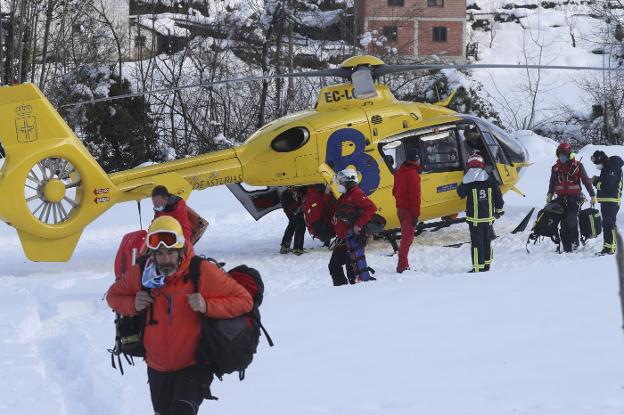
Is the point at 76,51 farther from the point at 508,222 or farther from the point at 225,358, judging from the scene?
the point at 225,358

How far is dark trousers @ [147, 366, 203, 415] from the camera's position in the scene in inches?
188

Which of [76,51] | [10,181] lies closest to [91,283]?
[10,181]

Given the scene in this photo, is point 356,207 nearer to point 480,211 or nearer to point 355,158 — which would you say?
point 480,211

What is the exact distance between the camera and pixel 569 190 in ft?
42.9

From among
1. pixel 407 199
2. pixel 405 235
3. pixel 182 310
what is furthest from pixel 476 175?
pixel 182 310

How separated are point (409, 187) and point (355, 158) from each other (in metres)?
1.72

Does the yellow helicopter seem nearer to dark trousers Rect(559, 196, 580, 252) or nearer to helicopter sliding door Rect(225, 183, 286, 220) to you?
helicopter sliding door Rect(225, 183, 286, 220)

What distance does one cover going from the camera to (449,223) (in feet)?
47.9

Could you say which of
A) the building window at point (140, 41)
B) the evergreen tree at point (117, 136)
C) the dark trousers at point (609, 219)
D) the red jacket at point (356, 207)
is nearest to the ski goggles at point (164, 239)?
the red jacket at point (356, 207)

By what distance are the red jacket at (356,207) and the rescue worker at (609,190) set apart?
13.5 feet

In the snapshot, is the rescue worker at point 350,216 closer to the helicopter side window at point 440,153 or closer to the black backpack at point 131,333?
the helicopter side window at point 440,153

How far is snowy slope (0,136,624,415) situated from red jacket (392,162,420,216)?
1751 millimetres

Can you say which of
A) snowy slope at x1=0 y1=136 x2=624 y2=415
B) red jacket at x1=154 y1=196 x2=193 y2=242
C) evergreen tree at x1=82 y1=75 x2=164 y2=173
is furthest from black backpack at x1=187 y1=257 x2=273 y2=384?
evergreen tree at x1=82 y1=75 x2=164 y2=173

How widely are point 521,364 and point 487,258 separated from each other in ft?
19.3
